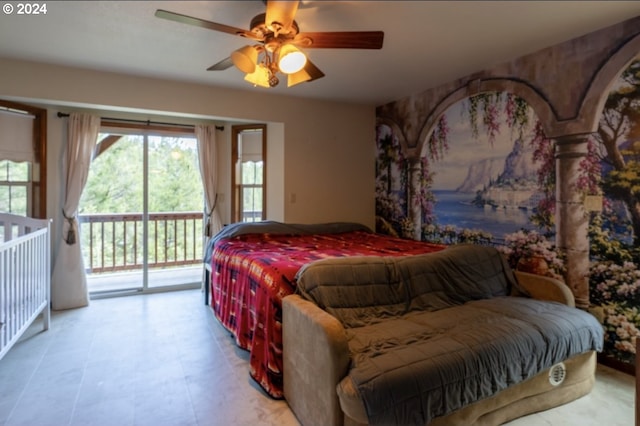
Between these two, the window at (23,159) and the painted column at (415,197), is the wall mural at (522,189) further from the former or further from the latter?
the window at (23,159)

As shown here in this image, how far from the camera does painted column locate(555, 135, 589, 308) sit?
264 cm

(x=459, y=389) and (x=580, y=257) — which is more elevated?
(x=580, y=257)

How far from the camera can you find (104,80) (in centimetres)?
346

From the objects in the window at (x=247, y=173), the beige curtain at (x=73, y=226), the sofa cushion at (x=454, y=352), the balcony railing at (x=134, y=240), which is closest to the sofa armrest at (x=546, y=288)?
the sofa cushion at (x=454, y=352)

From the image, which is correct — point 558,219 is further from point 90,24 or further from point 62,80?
point 62,80

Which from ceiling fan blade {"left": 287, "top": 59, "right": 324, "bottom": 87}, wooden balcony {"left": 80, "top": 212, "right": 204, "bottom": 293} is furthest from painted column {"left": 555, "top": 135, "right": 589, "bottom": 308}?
wooden balcony {"left": 80, "top": 212, "right": 204, "bottom": 293}

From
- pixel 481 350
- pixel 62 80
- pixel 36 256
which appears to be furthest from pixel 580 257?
pixel 62 80

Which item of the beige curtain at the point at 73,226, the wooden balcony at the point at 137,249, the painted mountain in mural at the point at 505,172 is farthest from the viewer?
the wooden balcony at the point at 137,249

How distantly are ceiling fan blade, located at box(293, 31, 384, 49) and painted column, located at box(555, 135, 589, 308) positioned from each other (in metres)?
1.80

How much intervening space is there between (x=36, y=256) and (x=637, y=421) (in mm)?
4010

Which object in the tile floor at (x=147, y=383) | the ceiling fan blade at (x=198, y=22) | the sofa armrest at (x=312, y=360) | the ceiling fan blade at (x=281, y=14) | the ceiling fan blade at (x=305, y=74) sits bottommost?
the tile floor at (x=147, y=383)

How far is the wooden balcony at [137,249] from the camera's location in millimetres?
4504

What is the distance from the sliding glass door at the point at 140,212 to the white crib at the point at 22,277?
1013mm

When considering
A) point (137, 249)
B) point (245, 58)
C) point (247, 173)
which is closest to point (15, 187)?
point (137, 249)
